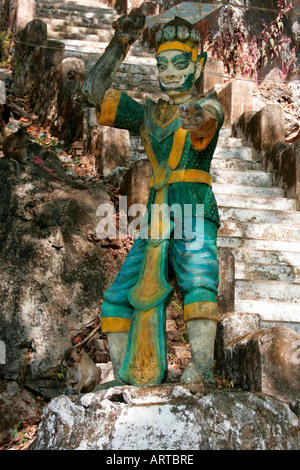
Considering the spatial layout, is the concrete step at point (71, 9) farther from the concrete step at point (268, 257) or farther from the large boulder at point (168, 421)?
the large boulder at point (168, 421)

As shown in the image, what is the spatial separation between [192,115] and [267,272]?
113 inches

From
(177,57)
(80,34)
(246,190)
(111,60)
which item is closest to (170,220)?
(177,57)

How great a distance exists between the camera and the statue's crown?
13.6 feet

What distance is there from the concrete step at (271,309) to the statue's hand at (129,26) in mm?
2413

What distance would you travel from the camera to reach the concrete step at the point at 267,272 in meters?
6.06

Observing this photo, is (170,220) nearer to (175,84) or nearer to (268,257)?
(175,84)

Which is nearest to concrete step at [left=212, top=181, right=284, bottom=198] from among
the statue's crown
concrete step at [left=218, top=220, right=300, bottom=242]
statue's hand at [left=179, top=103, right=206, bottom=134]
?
concrete step at [left=218, top=220, right=300, bottom=242]

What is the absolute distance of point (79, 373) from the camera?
4.91 m

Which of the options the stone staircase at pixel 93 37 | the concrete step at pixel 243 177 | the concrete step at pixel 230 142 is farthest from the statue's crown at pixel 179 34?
the stone staircase at pixel 93 37

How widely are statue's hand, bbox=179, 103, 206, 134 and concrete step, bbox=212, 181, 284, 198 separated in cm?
352

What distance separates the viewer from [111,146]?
24.1 feet

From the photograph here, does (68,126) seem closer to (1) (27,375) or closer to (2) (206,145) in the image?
(1) (27,375)

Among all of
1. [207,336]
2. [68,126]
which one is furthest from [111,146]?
[207,336]
